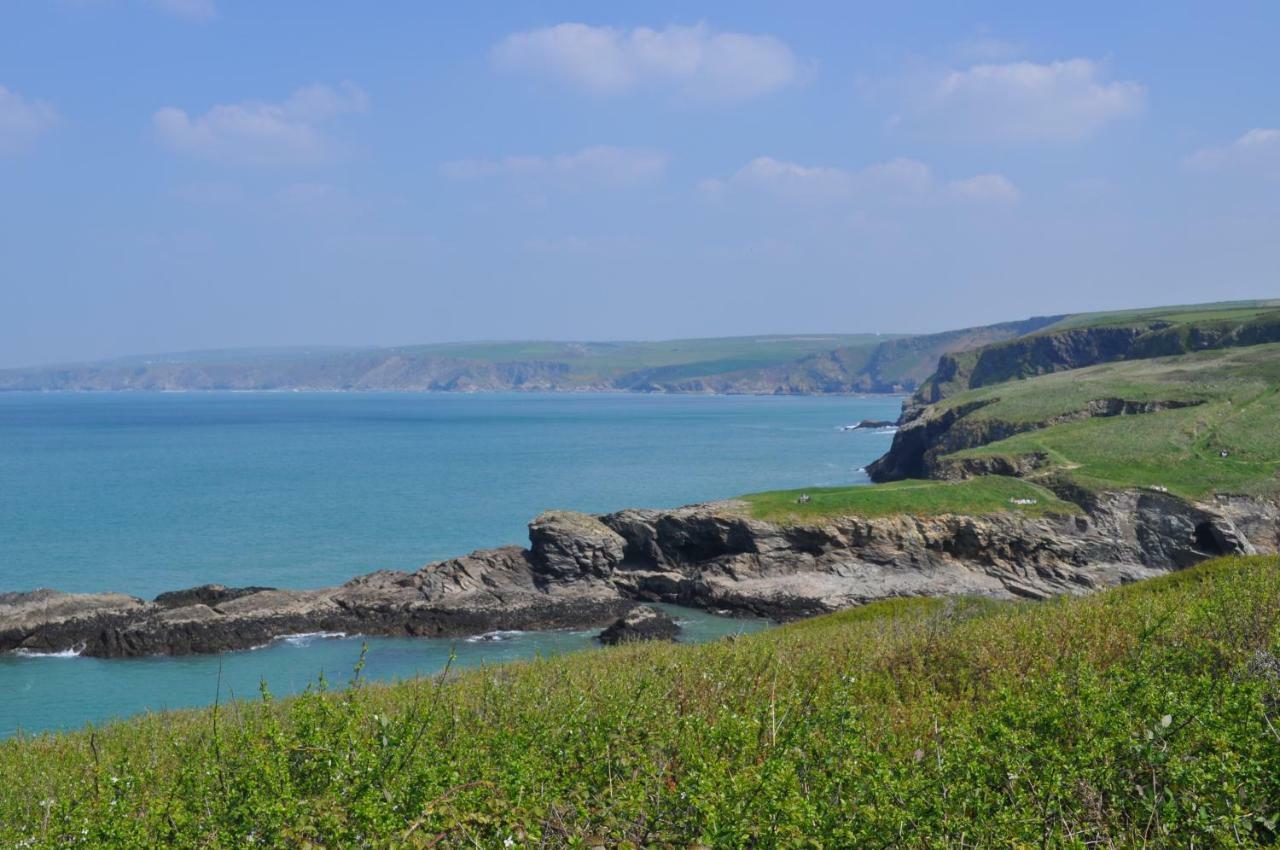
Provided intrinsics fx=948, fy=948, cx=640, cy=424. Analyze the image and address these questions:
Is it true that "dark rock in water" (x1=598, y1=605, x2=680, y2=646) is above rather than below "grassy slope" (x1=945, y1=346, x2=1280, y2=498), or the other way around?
below

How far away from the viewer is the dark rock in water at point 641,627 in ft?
128

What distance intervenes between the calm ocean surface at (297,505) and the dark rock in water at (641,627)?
1145mm

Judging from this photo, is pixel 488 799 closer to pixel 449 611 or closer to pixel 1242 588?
pixel 1242 588

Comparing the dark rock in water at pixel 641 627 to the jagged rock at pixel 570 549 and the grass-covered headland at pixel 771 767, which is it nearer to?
the jagged rock at pixel 570 549

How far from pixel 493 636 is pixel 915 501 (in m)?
23.0

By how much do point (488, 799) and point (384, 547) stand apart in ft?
177

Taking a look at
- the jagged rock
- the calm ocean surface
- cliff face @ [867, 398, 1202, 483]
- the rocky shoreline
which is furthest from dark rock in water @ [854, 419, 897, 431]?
the jagged rock

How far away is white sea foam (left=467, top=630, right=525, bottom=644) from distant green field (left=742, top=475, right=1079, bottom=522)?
14058 mm

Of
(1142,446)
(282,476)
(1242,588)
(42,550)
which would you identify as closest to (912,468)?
(1142,446)

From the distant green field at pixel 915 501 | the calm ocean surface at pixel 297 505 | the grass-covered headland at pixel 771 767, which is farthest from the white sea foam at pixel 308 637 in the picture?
the grass-covered headland at pixel 771 767

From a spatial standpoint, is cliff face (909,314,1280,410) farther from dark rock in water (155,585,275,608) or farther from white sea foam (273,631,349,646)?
dark rock in water (155,585,275,608)

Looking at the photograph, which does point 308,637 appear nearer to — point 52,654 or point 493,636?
point 493,636

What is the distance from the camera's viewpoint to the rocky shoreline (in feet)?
140

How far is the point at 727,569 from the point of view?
154 ft
